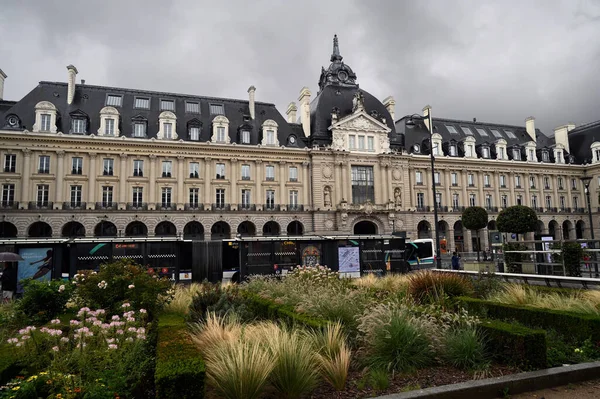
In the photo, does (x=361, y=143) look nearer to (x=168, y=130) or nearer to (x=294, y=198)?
(x=294, y=198)

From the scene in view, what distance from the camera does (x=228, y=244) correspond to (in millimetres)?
24047

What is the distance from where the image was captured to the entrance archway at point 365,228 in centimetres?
5097

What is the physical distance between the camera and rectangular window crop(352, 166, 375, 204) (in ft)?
167

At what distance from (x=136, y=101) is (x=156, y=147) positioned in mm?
7227

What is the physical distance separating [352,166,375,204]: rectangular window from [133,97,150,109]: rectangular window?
25826mm

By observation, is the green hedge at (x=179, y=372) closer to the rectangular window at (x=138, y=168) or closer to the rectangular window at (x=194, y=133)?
the rectangular window at (x=138, y=168)

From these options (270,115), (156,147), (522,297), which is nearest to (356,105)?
(270,115)

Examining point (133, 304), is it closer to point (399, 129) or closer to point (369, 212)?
point (369, 212)

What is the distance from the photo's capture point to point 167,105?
160 feet

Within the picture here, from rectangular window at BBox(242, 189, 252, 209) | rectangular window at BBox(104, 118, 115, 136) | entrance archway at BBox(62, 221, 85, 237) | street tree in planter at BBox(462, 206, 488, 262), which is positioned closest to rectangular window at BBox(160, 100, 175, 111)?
rectangular window at BBox(104, 118, 115, 136)

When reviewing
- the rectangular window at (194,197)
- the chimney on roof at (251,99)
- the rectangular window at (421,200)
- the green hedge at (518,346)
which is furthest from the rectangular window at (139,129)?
the green hedge at (518,346)

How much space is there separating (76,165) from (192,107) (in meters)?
14.6

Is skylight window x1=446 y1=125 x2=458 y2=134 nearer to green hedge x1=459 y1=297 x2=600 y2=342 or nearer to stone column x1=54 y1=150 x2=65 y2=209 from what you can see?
stone column x1=54 y1=150 x2=65 y2=209

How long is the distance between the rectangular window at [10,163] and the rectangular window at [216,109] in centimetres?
2091
